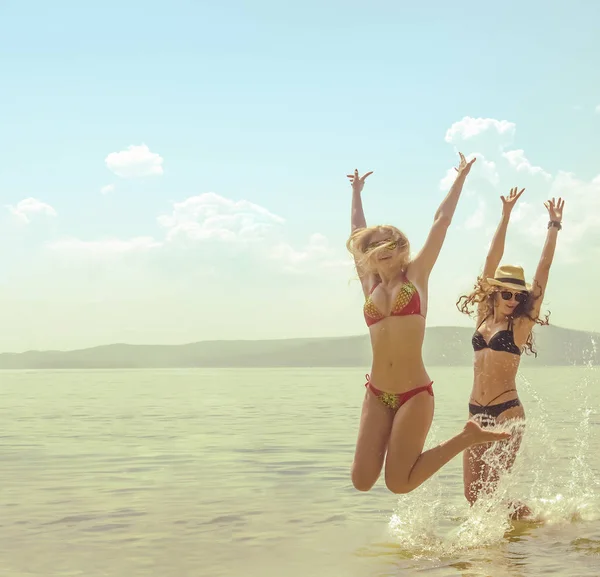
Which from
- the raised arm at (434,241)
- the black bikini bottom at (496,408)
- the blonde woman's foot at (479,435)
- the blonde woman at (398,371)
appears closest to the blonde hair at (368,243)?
the blonde woman at (398,371)

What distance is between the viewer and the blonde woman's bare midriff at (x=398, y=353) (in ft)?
23.5

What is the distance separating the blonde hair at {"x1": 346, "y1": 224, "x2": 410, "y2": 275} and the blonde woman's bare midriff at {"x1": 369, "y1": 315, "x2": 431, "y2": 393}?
0.51m

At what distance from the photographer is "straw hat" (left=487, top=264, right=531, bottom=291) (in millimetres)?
8562

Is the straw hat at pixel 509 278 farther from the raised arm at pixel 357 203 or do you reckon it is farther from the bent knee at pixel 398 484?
the bent knee at pixel 398 484

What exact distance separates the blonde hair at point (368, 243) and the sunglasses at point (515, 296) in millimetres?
1589

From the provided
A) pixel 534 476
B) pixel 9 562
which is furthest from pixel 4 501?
pixel 534 476

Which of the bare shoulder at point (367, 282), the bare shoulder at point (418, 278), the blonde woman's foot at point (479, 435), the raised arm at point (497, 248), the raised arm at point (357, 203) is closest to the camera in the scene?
the blonde woman's foot at point (479, 435)

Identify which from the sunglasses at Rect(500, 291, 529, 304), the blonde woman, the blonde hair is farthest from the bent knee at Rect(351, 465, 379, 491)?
the sunglasses at Rect(500, 291, 529, 304)

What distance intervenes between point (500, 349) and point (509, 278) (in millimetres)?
729

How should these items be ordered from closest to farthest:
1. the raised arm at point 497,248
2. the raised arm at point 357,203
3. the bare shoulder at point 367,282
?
the bare shoulder at point 367,282 < the raised arm at point 357,203 < the raised arm at point 497,248

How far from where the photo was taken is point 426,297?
738cm

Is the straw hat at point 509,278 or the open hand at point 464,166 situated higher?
the open hand at point 464,166

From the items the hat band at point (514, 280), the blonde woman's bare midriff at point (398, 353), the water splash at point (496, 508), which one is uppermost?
the hat band at point (514, 280)

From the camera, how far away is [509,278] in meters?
8.63
